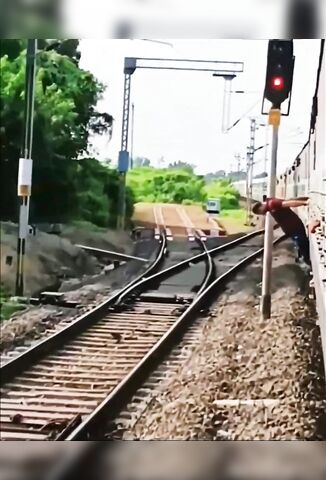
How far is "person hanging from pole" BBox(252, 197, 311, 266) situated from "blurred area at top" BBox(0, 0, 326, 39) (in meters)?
0.49

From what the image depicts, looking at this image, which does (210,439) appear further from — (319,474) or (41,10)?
(41,10)

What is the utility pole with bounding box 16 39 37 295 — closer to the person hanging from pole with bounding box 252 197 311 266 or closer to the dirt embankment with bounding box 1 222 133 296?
the dirt embankment with bounding box 1 222 133 296

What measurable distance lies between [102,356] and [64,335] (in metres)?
0.13

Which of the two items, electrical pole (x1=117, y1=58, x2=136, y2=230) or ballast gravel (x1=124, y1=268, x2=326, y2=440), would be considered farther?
electrical pole (x1=117, y1=58, x2=136, y2=230)

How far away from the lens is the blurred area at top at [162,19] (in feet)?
6.13

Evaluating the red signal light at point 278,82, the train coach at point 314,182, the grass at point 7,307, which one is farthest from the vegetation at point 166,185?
the grass at point 7,307

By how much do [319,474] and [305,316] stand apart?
1.49 feet

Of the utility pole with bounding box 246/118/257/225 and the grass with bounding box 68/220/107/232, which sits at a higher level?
the utility pole with bounding box 246/118/257/225

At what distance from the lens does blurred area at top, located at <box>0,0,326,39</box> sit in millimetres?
1868

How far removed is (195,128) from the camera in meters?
1.92

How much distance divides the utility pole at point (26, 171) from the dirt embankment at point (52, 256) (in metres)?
0.01

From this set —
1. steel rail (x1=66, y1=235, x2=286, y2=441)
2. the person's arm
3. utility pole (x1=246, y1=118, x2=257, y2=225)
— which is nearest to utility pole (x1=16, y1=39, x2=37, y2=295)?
steel rail (x1=66, y1=235, x2=286, y2=441)

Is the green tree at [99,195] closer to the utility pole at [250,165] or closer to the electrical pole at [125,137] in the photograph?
the electrical pole at [125,137]

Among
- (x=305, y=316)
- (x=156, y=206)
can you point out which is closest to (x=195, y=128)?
(x=156, y=206)
